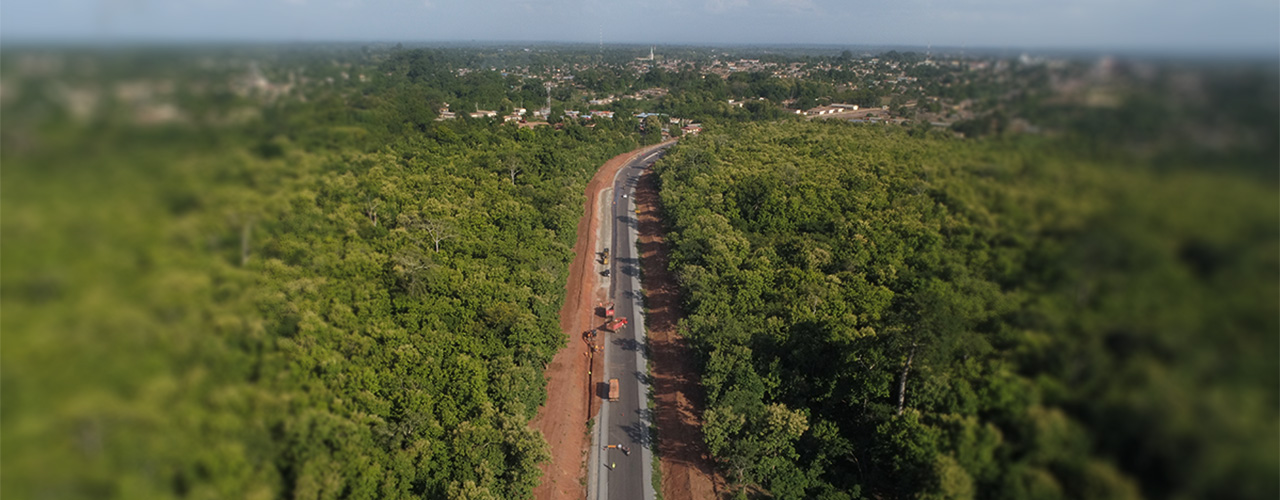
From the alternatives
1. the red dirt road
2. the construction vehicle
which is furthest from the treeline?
the construction vehicle

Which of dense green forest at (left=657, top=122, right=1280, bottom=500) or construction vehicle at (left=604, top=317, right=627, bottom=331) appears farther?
construction vehicle at (left=604, top=317, right=627, bottom=331)

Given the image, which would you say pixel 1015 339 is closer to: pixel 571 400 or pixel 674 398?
pixel 674 398

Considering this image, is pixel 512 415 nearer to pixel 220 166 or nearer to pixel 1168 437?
pixel 220 166

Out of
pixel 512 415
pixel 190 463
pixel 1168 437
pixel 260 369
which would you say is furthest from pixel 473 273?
pixel 1168 437

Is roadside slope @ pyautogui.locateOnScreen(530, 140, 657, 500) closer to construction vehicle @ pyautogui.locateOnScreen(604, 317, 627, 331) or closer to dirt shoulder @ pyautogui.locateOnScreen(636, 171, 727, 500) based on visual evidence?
construction vehicle @ pyautogui.locateOnScreen(604, 317, 627, 331)

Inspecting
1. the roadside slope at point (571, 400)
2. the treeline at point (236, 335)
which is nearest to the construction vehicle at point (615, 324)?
the roadside slope at point (571, 400)

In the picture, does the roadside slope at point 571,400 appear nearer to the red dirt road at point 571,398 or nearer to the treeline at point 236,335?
the red dirt road at point 571,398
